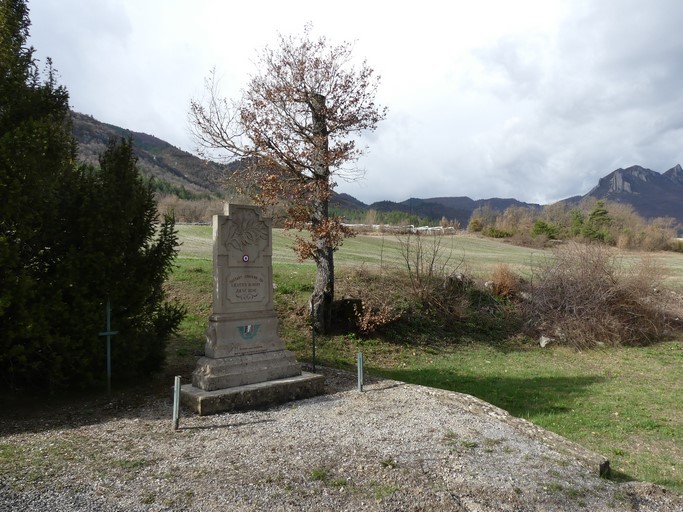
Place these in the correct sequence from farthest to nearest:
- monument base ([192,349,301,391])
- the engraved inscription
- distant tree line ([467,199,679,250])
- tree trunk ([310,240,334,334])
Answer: distant tree line ([467,199,679,250]) < tree trunk ([310,240,334,334]) < the engraved inscription < monument base ([192,349,301,391])

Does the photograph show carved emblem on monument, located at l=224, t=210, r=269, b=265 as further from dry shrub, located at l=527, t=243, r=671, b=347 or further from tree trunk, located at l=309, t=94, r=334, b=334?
dry shrub, located at l=527, t=243, r=671, b=347

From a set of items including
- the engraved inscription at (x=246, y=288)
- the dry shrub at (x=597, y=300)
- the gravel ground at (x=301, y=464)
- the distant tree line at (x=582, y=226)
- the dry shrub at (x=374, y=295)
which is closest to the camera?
the gravel ground at (x=301, y=464)

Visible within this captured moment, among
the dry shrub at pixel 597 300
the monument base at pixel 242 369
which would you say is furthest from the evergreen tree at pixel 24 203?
the dry shrub at pixel 597 300

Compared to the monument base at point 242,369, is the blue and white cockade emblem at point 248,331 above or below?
above

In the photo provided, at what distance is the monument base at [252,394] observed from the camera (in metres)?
7.04

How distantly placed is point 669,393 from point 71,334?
11.8 metres

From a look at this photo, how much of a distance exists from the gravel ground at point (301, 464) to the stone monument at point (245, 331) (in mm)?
548

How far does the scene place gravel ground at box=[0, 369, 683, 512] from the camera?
14.7ft

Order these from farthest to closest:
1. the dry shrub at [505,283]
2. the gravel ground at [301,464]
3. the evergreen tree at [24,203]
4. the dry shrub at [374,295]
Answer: the dry shrub at [505,283], the dry shrub at [374,295], the evergreen tree at [24,203], the gravel ground at [301,464]

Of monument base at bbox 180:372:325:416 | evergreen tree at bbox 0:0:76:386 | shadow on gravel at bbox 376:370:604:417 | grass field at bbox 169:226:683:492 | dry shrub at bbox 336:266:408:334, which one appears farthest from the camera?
dry shrub at bbox 336:266:408:334

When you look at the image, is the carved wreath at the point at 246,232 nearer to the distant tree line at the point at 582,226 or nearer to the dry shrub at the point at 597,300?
the dry shrub at the point at 597,300

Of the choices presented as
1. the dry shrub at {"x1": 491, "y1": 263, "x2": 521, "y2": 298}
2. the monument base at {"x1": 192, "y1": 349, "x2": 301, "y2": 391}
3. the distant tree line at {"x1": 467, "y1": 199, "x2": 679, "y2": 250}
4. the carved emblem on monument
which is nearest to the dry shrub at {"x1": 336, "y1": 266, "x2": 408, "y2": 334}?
the dry shrub at {"x1": 491, "y1": 263, "x2": 521, "y2": 298}

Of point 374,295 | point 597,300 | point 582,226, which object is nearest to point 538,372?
point 374,295

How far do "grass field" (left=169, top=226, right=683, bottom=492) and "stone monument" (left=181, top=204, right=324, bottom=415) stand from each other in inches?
86.4
